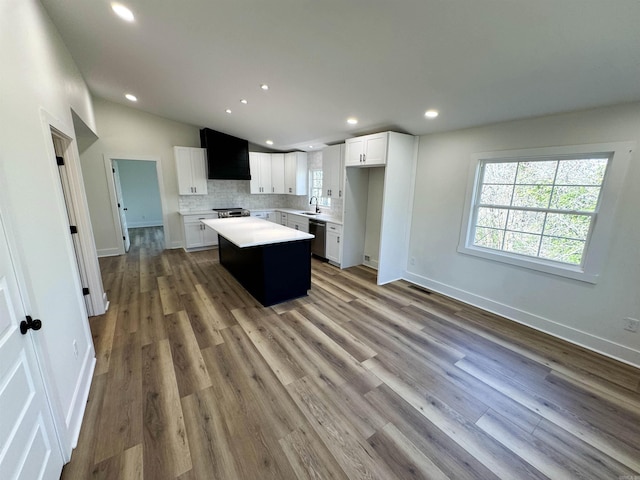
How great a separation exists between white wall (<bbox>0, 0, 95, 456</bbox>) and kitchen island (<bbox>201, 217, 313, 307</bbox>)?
145 cm

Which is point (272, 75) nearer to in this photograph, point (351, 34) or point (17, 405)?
point (351, 34)

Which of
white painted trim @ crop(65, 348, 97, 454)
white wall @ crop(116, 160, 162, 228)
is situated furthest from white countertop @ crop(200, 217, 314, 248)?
white wall @ crop(116, 160, 162, 228)

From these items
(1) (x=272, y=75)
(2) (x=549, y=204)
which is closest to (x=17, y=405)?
(1) (x=272, y=75)

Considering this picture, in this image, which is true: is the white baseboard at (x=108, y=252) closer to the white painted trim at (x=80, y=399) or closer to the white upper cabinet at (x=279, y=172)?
the white upper cabinet at (x=279, y=172)

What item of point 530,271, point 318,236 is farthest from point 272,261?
point 530,271

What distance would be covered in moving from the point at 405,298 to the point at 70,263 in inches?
140

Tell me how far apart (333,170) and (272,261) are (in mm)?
2289

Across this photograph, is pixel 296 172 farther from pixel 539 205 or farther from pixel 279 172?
pixel 539 205

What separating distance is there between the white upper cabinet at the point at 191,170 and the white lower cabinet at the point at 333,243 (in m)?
3.15

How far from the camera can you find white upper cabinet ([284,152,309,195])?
5980 millimetres

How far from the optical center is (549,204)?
8.96ft

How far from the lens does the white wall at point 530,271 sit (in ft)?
7.40

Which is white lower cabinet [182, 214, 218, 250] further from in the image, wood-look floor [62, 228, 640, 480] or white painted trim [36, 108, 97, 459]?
white painted trim [36, 108, 97, 459]

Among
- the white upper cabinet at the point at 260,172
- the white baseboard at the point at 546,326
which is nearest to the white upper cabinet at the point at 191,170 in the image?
the white upper cabinet at the point at 260,172
